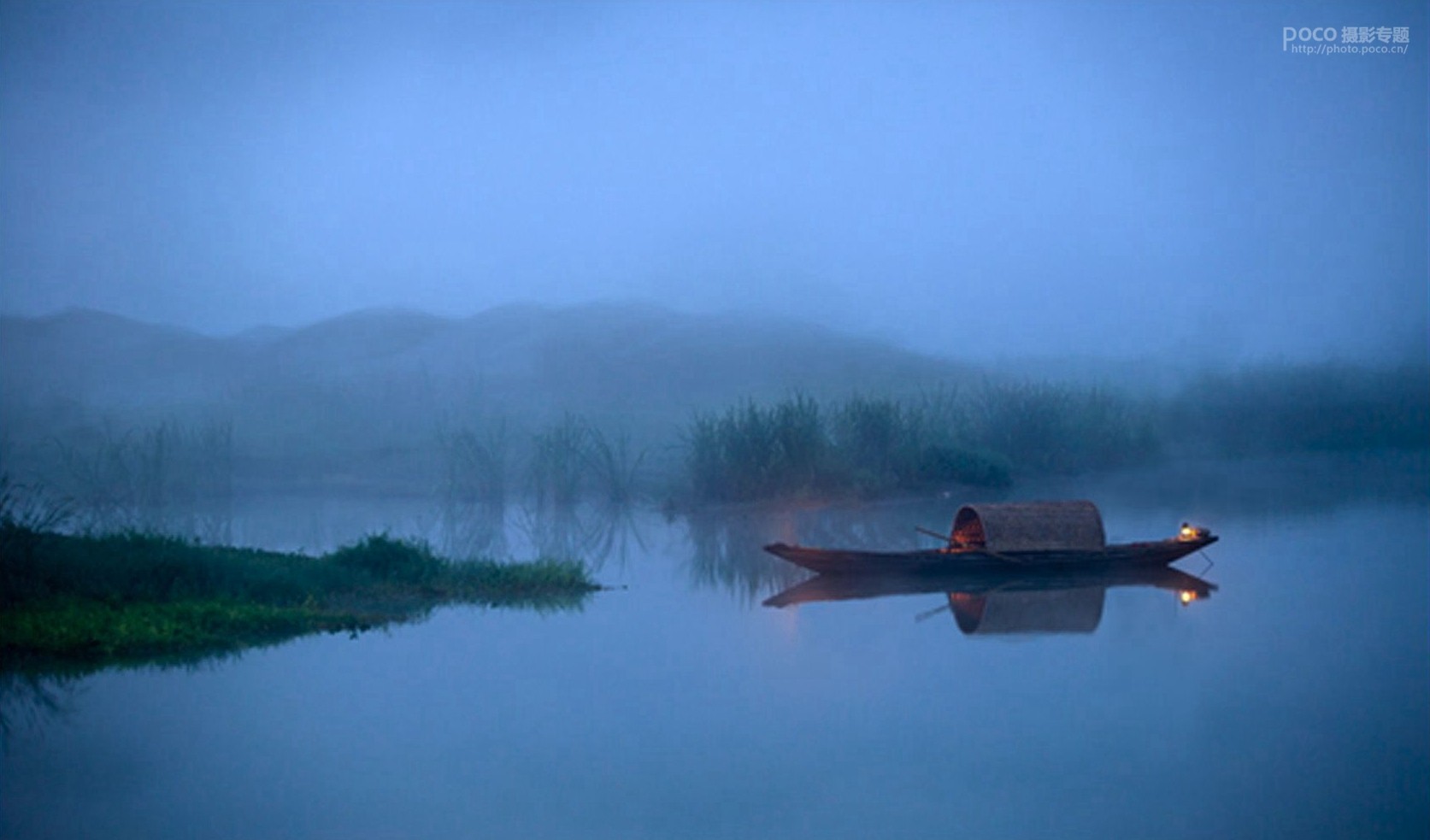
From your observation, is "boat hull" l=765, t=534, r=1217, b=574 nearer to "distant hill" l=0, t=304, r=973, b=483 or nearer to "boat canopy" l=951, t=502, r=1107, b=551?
"boat canopy" l=951, t=502, r=1107, b=551

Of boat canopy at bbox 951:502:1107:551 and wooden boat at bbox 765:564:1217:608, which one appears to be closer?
wooden boat at bbox 765:564:1217:608

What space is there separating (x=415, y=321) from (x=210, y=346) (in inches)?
261

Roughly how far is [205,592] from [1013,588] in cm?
586

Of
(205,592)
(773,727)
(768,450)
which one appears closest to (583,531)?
(768,450)

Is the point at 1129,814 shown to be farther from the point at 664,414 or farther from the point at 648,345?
the point at 648,345

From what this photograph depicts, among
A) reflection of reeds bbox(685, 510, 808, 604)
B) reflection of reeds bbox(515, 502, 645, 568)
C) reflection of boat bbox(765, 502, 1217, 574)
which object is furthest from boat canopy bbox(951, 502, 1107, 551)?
reflection of reeds bbox(515, 502, 645, 568)

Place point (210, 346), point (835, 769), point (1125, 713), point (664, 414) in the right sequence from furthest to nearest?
point (210, 346) < point (664, 414) < point (1125, 713) < point (835, 769)

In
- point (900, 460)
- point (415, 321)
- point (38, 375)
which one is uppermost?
point (415, 321)

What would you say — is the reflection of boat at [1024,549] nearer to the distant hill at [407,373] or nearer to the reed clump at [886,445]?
the reed clump at [886,445]

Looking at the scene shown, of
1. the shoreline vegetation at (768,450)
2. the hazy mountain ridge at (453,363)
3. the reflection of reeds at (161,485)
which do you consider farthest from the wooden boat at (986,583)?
the hazy mountain ridge at (453,363)

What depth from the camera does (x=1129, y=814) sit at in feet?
14.5

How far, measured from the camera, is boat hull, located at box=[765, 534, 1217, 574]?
362 inches

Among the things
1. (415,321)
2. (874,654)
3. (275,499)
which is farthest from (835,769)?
(415,321)

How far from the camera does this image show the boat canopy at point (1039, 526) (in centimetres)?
948
